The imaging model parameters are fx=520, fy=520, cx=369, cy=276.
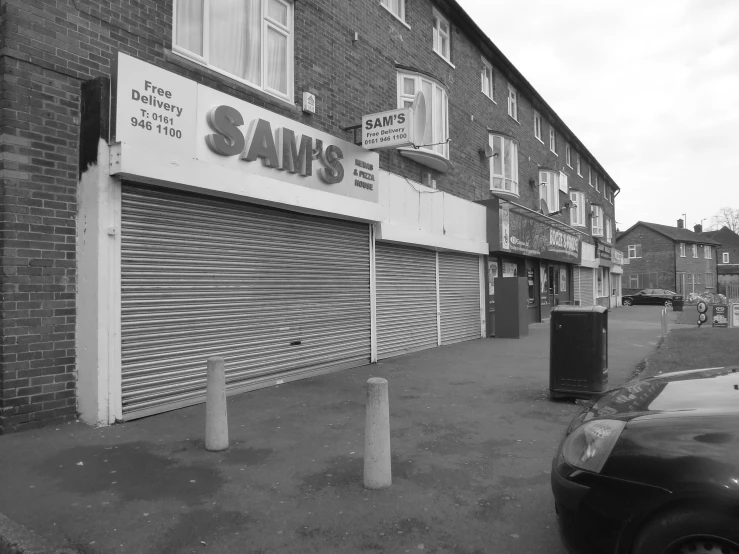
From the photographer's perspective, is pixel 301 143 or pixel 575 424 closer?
pixel 575 424

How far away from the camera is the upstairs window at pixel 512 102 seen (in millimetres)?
18619

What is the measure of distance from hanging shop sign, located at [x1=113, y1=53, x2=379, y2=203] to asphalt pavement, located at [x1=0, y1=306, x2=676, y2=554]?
3.14 meters

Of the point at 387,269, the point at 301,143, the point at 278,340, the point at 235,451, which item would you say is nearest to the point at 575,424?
the point at 235,451

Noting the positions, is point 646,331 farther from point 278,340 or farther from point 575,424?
point 575,424

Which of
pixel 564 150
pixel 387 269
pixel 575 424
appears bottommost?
pixel 575 424

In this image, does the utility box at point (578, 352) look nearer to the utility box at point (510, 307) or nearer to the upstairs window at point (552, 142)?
the utility box at point (510, 307)

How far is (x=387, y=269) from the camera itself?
10.8 metres

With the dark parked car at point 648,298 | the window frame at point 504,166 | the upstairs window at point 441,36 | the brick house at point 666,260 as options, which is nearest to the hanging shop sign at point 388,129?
the upstairs window at point 441,36

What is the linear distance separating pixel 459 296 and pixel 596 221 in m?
22.4

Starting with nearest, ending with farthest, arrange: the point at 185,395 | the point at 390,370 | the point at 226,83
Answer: the point at 185,395 < the point at 226,83 < the point at 390,370

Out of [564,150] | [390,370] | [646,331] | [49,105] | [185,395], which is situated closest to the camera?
[49,105]

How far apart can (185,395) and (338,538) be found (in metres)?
3.92

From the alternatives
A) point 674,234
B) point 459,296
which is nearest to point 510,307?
point 459,296

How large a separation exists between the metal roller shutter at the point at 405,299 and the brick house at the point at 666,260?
45424 millimetres
